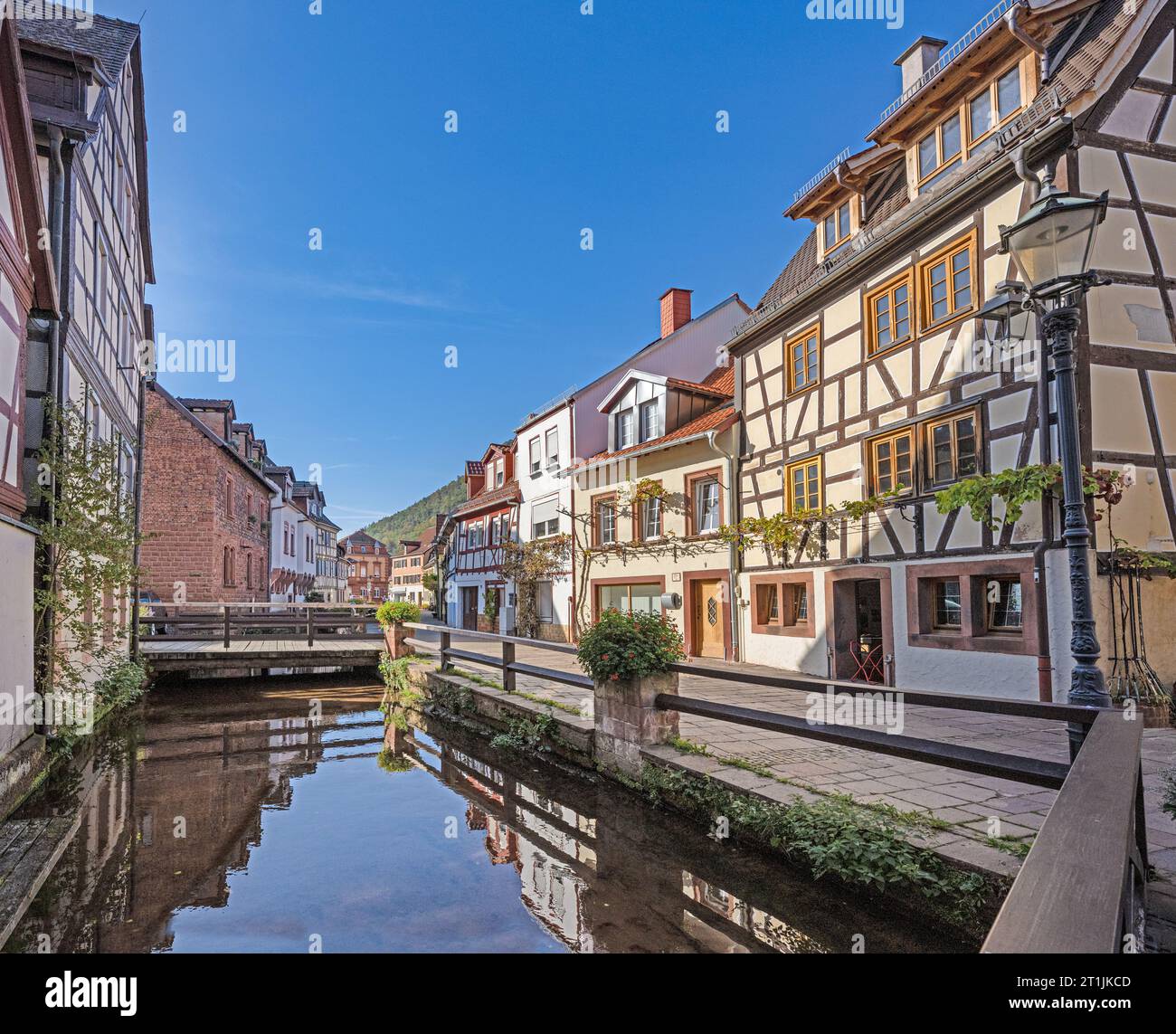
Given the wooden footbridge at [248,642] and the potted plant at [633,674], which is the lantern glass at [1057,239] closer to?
the potted plant at [633,674]

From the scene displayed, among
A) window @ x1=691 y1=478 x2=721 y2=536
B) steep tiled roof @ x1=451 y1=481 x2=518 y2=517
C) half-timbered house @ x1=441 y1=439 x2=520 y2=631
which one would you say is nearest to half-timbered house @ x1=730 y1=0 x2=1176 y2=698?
window @ x1=691 y1=478 x2=721 y2=536

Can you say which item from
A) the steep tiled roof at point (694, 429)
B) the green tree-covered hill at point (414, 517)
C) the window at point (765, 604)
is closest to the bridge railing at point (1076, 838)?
the window at point (765, 604)

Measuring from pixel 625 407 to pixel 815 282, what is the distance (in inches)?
304

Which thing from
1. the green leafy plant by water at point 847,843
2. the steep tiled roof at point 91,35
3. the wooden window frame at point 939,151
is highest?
the steep tiled roof at point 91,35

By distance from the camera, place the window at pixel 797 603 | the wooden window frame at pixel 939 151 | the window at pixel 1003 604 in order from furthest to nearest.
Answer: the window at pixel 797 603 → the wooden window frame at pixel 939 151 → the window at pixel 1003 604

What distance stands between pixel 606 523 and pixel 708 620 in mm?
4874

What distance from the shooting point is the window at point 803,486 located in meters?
13.3

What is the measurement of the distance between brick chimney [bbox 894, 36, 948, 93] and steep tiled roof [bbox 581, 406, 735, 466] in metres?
6.92

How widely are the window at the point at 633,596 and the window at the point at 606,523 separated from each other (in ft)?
4.32

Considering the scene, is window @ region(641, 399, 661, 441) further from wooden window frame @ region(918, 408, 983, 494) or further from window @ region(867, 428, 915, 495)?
wooden window frame @ region(918, 408, 983, 494)

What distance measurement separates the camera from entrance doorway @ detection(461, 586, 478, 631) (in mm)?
30609

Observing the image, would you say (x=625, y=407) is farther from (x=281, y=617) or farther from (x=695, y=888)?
(x=695, y=888)

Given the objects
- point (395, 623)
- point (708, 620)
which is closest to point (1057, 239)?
point (708, 620)
